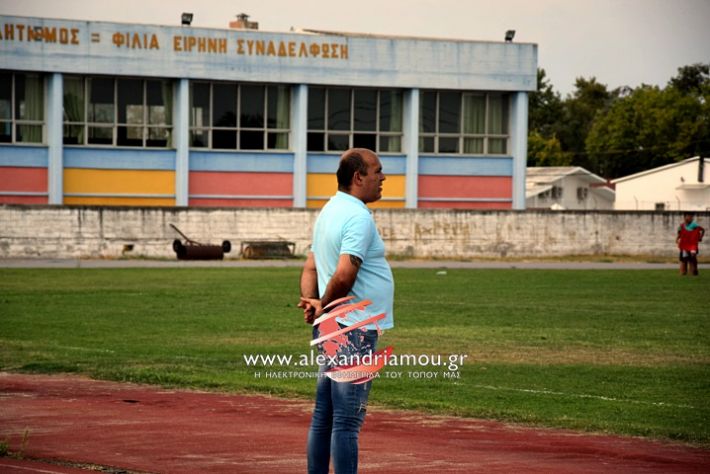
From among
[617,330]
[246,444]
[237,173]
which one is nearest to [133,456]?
[246,444]

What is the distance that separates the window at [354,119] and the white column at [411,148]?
66 centimetres

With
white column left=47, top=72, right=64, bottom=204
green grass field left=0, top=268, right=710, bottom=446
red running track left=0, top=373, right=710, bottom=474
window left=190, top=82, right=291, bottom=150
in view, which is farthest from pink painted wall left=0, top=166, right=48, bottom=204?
red running track left=0, top=373, right=710, bottom=474

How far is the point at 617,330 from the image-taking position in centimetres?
2133

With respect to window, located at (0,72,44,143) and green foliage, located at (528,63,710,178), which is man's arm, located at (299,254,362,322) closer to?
window, located at (0,72,44,143)

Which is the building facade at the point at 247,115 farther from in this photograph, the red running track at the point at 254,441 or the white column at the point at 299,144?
the red running track at the point at 254,441

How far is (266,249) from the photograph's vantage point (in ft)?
160

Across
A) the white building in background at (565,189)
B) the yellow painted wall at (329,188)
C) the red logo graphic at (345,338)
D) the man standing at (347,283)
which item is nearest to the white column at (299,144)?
the yellow painted wall at (329,188)

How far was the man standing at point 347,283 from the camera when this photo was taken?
7520 mm

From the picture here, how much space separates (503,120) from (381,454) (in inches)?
1976

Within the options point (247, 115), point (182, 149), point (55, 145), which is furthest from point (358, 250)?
point (247, 115)

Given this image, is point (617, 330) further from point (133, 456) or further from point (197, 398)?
point (133, 456)

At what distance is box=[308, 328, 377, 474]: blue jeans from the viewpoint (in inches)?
296

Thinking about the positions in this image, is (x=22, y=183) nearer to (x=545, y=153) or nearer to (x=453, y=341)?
(x=453, y=341)

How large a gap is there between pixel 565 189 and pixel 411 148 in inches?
2050
